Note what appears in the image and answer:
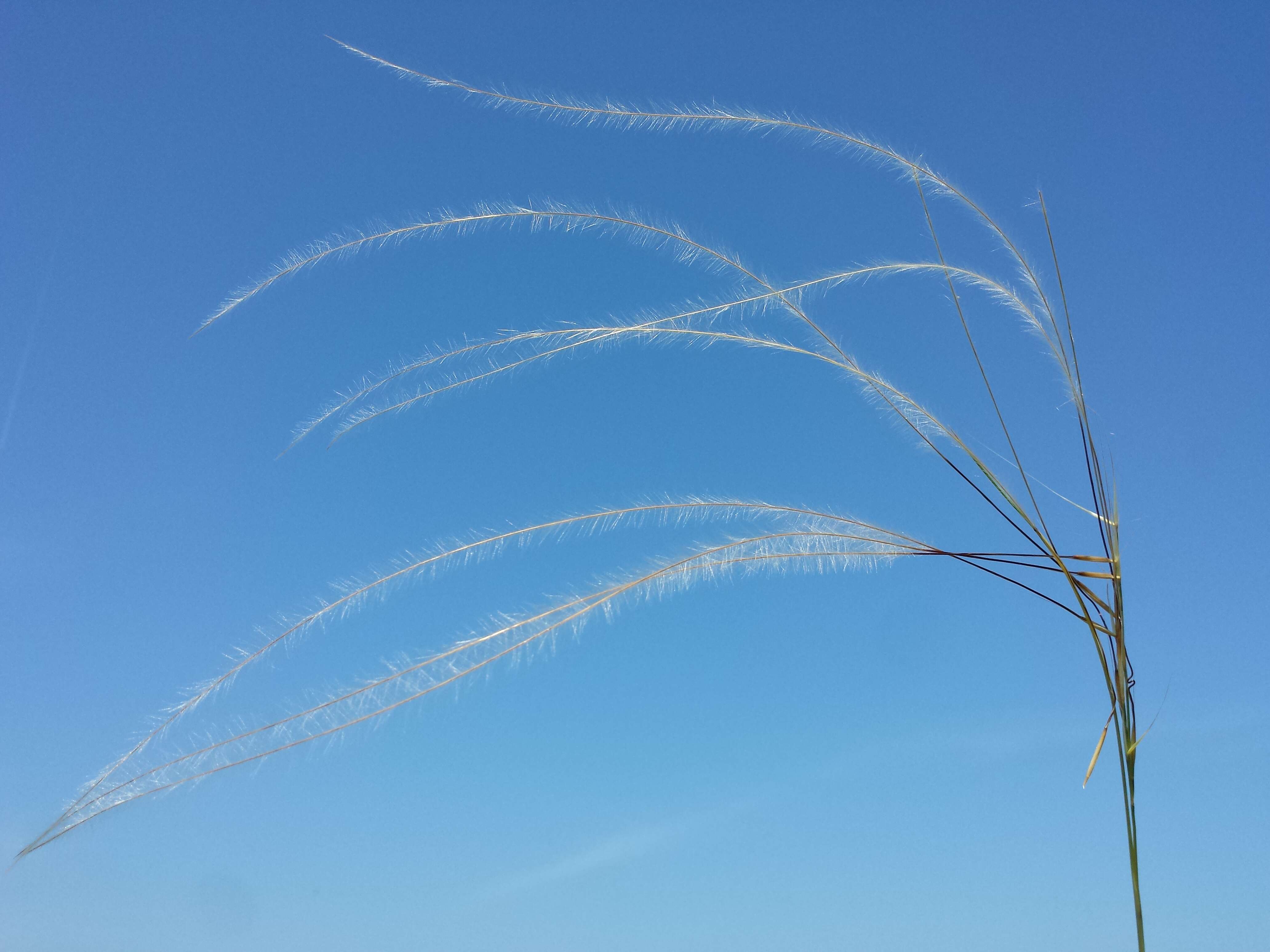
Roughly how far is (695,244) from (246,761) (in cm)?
264

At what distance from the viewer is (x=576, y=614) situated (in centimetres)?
270

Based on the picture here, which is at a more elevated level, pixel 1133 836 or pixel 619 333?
pixel 619 333

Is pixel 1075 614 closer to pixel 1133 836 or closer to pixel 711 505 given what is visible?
pixel 1133 836

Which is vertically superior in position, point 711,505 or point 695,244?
point 695,244

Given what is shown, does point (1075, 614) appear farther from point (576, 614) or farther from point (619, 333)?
point (619, 333)

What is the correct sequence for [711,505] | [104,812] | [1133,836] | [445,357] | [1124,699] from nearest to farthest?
[104,812]
[1133,836]
[1124,699]
[711,505]
[445,357]

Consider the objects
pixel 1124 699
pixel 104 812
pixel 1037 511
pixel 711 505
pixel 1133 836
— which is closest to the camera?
pixel 104 812

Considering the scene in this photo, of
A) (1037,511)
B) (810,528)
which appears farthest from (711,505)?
(1037,511)

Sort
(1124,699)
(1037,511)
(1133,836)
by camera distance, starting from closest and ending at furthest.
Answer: (1133,836) < (1124,699) < (1037,511)

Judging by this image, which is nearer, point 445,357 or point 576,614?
point 576,614

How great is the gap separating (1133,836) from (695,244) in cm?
272

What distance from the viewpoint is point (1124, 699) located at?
2.83 m

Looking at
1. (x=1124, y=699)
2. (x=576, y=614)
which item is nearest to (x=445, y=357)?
(x=576, y=614)

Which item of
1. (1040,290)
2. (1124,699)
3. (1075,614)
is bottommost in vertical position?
(1124,699)
